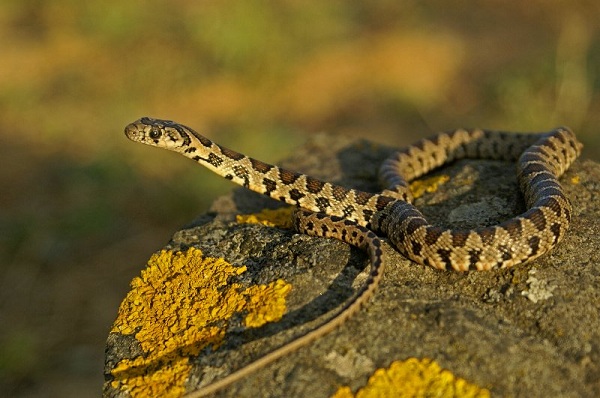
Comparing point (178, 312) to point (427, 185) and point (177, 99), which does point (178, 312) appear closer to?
point (427, 185)

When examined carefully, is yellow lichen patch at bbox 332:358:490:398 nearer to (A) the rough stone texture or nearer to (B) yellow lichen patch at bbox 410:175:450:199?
(A) the rough stone texture

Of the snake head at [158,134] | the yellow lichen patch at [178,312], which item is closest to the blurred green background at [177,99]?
→ the snake head at [158,134]

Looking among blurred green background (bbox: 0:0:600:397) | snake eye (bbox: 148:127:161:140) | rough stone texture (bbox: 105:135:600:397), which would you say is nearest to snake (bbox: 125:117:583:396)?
snake eye (bbox: 148:127:161:140)

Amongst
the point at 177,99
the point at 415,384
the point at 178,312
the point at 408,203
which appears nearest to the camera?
the point at 415,384

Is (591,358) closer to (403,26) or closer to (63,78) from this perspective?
(63,78)

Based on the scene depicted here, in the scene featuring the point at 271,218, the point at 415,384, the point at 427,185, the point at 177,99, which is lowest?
the point at 415,384

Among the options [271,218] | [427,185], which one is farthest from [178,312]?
[427,185]

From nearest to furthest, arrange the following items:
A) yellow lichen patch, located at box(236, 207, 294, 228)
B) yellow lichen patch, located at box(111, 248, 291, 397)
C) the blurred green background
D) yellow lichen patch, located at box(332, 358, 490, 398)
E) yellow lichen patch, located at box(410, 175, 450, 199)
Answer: yellow lichen patch, located at box(332, 358, 490, 398) → yellow lichen patch, located at box(111, 248, 291, 397) → yellow lichen patch, located at box(236, 207, 294, 228) → yellow lichen patch, located at box(410, 175, 450, 199) → the blurred green background
